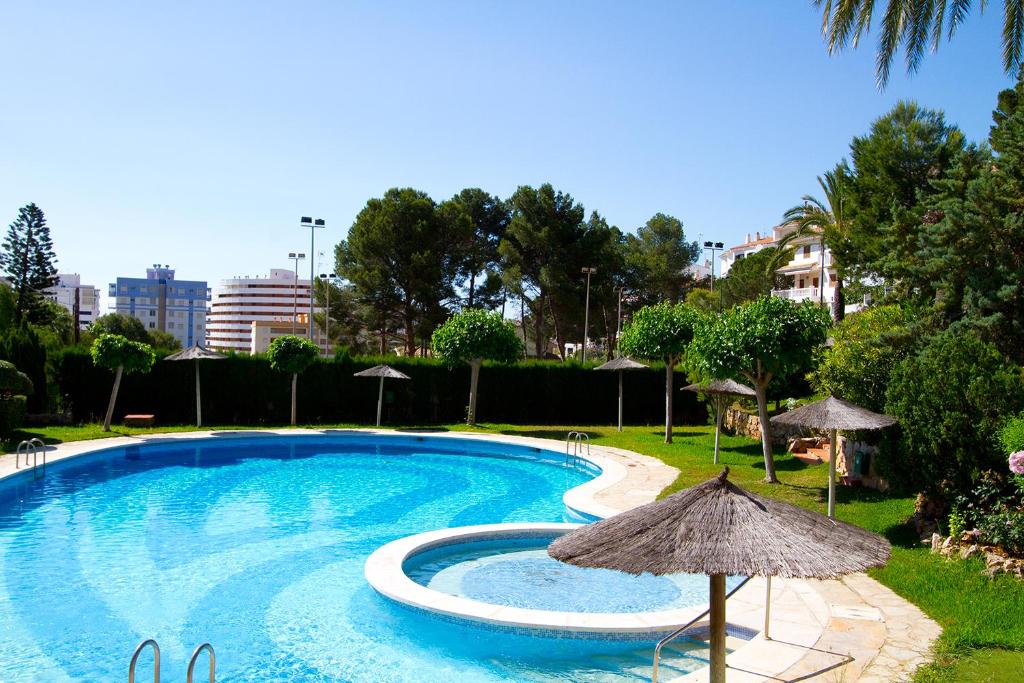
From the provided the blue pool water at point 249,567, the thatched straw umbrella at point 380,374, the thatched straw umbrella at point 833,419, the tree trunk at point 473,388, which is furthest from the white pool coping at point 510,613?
the tree trunk at point 473,388

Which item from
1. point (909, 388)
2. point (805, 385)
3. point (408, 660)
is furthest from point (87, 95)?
point (805, 385)

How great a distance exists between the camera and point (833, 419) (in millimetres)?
10453

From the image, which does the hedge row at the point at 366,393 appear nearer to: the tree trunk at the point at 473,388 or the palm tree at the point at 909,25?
the tree trunk at the point at 473,388

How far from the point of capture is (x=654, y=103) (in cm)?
1703

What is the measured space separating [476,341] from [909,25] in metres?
15.3

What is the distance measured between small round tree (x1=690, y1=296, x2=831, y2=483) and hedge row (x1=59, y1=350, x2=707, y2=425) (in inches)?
555

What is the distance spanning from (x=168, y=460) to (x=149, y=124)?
8348 millimetres

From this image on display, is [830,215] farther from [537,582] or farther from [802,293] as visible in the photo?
[537,582]

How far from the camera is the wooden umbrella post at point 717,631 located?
202 inches

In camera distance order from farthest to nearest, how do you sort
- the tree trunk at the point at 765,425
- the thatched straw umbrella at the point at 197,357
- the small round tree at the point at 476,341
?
1. the small round tree at the point at 476,341
2. the thatched straw umbrella at the point at 197,357
3. the tree trunk at the point at 765,425

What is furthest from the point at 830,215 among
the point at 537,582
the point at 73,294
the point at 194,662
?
the point at 73,294

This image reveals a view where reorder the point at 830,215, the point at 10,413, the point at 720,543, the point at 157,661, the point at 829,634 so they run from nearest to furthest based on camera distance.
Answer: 1. the point at 720,543
2. the point at 157,661
3. the point at 829,634
4. the point at 10,413
5. the point at 830,215

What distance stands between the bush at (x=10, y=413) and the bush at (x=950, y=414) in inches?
748

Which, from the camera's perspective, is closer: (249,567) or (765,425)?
(249,567)
